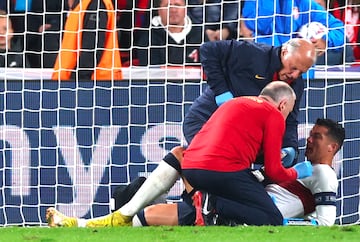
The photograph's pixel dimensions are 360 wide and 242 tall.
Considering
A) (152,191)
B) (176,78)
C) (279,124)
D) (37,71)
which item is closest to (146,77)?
(176,78)

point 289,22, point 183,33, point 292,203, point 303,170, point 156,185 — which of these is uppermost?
point 289,22

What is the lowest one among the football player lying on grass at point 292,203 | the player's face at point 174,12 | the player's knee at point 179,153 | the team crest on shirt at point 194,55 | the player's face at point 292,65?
the football player lying on grass at point 292,203

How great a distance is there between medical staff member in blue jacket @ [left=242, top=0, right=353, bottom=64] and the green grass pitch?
2.67 m

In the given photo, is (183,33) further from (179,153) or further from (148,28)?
(179,153)

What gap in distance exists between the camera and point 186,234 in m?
8.01

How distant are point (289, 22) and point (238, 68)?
71.2 inches

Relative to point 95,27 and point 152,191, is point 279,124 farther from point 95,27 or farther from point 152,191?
point 95,27

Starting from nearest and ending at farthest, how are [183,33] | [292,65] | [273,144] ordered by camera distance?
[273,144]
[292,65]
[183,33]

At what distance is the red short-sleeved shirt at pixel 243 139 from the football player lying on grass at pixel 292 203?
11.1 inches

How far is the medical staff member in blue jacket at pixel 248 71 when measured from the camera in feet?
29.7

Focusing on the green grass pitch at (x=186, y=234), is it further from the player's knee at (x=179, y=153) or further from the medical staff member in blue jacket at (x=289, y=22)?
the medical staff member in blue jacket at (x=289, y=22)

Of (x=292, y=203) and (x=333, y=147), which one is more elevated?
(x=333, y=147)

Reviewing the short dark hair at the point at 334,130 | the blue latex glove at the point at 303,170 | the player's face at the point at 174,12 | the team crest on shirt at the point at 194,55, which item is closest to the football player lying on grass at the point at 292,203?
the short dark hair at the point at 334,130

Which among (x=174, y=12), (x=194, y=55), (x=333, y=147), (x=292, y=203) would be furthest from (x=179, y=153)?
(x=174, y=12)
